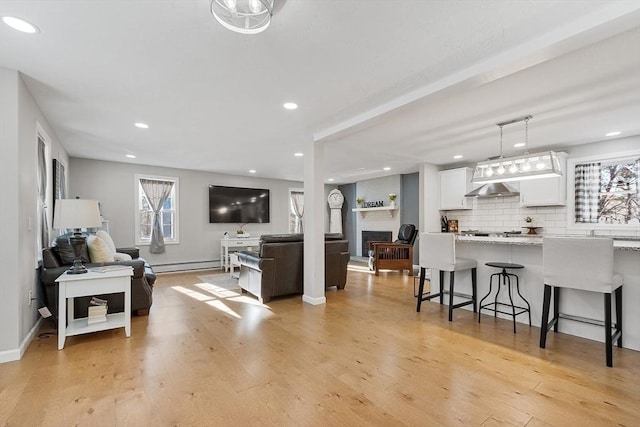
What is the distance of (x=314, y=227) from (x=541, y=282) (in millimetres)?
2717

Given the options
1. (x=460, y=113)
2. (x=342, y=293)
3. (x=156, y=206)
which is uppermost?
(x=460, y=113)

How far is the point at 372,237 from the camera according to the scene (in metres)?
8.70

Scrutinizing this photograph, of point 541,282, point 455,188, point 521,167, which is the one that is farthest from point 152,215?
point 541,282

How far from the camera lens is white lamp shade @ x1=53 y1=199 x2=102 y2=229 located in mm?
Result: 2877

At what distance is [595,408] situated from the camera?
6.21ft

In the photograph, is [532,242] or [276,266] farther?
[276,266]

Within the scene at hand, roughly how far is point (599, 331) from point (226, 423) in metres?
3.46

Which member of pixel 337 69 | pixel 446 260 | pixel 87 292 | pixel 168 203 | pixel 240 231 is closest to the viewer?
pixel 337 69

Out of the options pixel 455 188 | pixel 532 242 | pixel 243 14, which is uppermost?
pixel 243 14

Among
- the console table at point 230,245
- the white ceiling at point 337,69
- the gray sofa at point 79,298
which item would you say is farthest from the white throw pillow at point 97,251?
the console table at point 230,245

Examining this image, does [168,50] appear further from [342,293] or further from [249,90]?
[342,293]

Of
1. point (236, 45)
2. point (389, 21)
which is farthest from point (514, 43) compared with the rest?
point (236, 45)

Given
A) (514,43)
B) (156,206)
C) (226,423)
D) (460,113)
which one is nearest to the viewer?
(226,423)

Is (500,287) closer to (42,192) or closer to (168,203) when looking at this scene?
(42,192)
